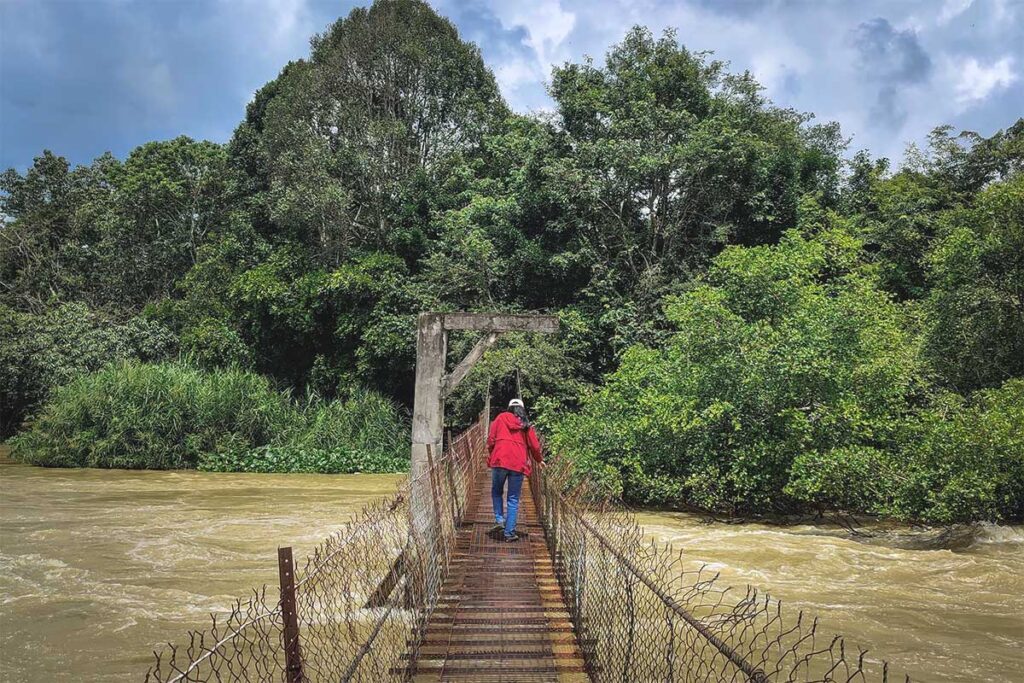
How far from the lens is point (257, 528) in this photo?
9.97 m

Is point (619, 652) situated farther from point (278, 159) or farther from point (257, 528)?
point (278, 159)

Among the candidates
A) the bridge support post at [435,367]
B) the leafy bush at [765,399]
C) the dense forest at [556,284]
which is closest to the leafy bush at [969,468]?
the dense forest at [556,284]

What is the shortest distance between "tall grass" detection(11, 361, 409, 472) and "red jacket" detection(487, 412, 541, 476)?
37.9 ft

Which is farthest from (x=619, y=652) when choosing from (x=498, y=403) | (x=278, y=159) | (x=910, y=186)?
(x=278, y=159)

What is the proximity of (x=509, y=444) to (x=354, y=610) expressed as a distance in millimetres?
2057

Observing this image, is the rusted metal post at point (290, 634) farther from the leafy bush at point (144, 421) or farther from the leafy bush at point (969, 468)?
the leafy bush at point (144, 421)

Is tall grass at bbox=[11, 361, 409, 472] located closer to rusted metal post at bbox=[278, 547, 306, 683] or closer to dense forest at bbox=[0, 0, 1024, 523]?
dense forest at bbox=[0, 0, 1024, 523]

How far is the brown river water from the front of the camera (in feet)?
18.1

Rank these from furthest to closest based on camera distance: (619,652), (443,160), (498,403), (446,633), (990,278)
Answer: (443,160), (498,403), (990,278), (446,633), (619,652)

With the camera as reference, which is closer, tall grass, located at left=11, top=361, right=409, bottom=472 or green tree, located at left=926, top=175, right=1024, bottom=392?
green tree, located at left=926, top=175, right=1024, bottom=392

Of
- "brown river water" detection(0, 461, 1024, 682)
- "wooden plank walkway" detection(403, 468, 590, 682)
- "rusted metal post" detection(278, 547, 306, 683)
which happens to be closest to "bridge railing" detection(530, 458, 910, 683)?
"wooden plank walkway" detection(403, 468, 590, 682)

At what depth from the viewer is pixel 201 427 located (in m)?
17.0

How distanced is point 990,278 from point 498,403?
1060cm

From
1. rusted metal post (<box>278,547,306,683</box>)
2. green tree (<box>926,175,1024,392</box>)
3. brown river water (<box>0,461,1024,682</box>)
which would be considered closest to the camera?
rusted metal post (<box>278,547,306,683</box>)
